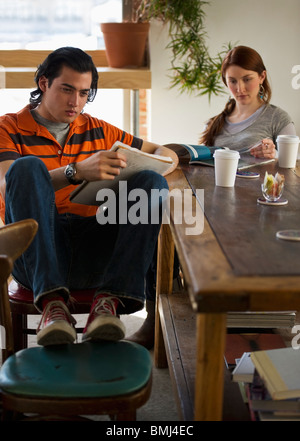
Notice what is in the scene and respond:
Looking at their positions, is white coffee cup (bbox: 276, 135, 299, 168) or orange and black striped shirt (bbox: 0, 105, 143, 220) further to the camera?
white coffee cup (bbox: 276, 135, 299, 168)

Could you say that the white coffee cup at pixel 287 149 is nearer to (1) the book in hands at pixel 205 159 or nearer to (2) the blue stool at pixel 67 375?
(1) the book in hands at pixel 205 159

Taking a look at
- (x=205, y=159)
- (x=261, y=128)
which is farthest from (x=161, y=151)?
(x=261, y=128)

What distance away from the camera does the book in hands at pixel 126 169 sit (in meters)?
1.77

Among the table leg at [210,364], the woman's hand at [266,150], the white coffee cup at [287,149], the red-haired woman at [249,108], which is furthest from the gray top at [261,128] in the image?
the table leg at [210,364]

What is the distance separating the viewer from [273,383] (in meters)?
1.43

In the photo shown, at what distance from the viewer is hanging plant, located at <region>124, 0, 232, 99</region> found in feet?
11.3

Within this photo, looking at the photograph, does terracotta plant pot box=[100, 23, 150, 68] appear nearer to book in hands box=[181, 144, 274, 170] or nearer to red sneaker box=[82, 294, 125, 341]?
book in hands box=[181, 144, 274, 170]

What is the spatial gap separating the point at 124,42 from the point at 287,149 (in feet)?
5.49

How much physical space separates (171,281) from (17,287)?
57 centimetres

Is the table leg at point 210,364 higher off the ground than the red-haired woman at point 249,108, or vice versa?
the red-haired woman at point 249,108

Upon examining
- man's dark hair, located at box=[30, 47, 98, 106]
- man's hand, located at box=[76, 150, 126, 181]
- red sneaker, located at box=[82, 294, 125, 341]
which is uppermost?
man's dark hair, located at box=[30, 47, 98, 106]

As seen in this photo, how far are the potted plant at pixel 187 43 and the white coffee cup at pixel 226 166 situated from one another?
5.64 feet

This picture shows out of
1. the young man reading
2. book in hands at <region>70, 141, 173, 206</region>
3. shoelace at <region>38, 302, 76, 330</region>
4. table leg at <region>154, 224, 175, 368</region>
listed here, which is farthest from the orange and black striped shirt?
shoelace at <region>38, 302, 76, 330</region>
